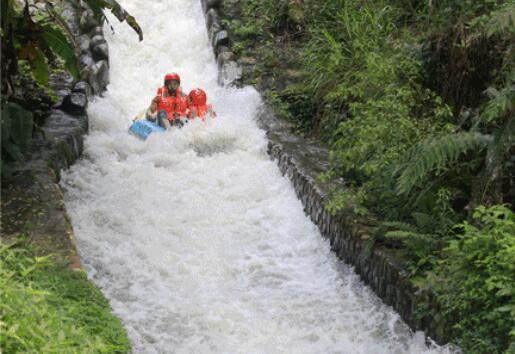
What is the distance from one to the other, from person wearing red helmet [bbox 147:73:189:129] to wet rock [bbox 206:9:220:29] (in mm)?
3467

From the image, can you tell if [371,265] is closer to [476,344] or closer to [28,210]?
[476,344]

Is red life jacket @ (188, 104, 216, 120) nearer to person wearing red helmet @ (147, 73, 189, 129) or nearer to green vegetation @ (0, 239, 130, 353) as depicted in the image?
person wearing red helmet @ (147, 73, 189, 129)

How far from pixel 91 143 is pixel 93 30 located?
468 cm

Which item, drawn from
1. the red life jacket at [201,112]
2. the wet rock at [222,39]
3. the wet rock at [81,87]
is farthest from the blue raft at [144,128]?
the wet rock at [222,39]

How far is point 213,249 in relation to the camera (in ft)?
23.8

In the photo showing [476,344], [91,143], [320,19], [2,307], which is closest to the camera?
[2,307]

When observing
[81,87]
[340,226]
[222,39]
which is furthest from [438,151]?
[222,39]

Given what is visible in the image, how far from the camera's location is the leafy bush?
14.5 feet

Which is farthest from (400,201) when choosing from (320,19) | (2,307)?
(320,19)

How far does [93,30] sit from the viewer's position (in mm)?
13734

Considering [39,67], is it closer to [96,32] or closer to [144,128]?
[144,128]

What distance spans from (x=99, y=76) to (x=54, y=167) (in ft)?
16.3

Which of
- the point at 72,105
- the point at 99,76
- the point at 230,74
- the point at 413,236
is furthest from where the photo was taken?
the point at 99,76

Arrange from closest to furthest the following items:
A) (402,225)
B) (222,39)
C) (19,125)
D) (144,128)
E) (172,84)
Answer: (402,225) → (19,125) → (144,128) → (172,84) → (222,39)
